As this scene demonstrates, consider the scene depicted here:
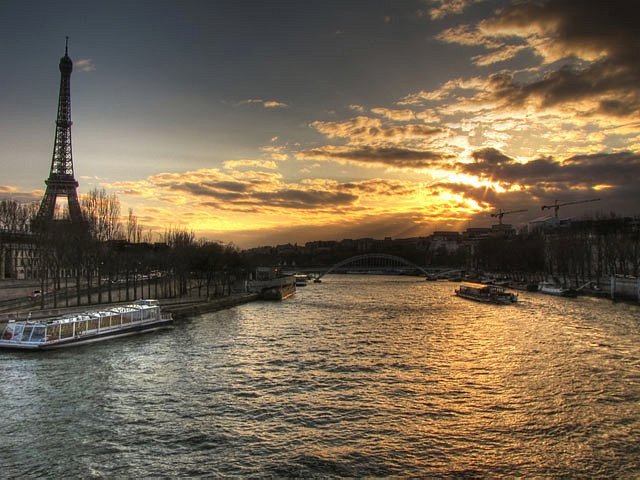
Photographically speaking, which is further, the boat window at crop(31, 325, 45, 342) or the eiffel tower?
the eiffel tower

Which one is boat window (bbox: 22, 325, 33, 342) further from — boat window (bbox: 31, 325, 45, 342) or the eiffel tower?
the eiffel tower

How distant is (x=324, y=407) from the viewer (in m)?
14.9

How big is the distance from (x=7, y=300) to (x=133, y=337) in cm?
1079

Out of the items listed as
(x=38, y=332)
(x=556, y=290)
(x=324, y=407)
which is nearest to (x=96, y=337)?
(x=38, y=332)

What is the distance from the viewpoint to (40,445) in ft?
38.8

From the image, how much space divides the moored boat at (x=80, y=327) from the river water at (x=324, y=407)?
36.9 inches

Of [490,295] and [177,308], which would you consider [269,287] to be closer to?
[177,308]

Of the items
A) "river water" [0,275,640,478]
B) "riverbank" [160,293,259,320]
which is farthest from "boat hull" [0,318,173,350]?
"riverbank" [160,293,259,320]

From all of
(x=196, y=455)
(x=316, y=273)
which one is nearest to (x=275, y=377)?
(x=196, y=455)

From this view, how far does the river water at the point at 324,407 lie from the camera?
11.1 meters

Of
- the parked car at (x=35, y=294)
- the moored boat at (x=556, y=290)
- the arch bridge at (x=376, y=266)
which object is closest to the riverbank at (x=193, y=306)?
the parked car at (x=35, y=294)

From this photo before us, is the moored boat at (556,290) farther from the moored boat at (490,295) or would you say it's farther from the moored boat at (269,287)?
the moored boat at (269,287)

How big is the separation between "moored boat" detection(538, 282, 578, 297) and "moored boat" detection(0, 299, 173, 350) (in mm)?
43887

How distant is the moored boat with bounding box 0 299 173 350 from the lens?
23.0 meters
